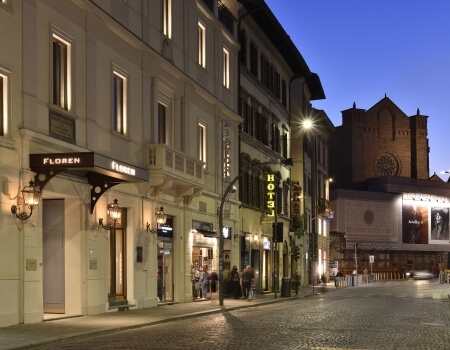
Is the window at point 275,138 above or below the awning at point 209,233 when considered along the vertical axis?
above

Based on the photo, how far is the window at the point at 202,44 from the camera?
115 ft

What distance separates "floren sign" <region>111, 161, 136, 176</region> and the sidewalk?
13.6 feet

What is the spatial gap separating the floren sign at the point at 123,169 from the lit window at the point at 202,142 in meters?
10.3

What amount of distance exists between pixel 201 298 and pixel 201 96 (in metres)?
8.47

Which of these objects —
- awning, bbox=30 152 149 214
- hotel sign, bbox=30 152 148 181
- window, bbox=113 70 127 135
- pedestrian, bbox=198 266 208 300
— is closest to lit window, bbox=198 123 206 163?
pedestrian, bbox=198 266 208 300

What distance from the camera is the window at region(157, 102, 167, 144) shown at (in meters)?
30.5

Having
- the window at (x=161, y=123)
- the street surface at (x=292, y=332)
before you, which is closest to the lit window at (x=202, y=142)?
the window at (x=161, y=123)

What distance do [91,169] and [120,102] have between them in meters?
4.84

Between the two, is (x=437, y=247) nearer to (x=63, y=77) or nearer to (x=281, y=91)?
(x=281, y=91)

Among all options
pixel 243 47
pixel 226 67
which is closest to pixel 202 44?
pixel 226 67

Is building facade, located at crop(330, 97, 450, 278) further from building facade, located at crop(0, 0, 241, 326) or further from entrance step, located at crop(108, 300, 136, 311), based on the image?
entrance step, located at crop(108, 300, 136, 311)

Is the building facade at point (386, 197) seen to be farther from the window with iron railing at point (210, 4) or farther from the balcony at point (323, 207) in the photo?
the window with iron railing at point (210, 4)

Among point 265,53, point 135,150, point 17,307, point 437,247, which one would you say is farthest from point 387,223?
point 17,307

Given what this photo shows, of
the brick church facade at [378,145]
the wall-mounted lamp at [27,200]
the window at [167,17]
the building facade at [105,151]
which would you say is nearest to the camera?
the wall-mounted lamp at [27,200]
